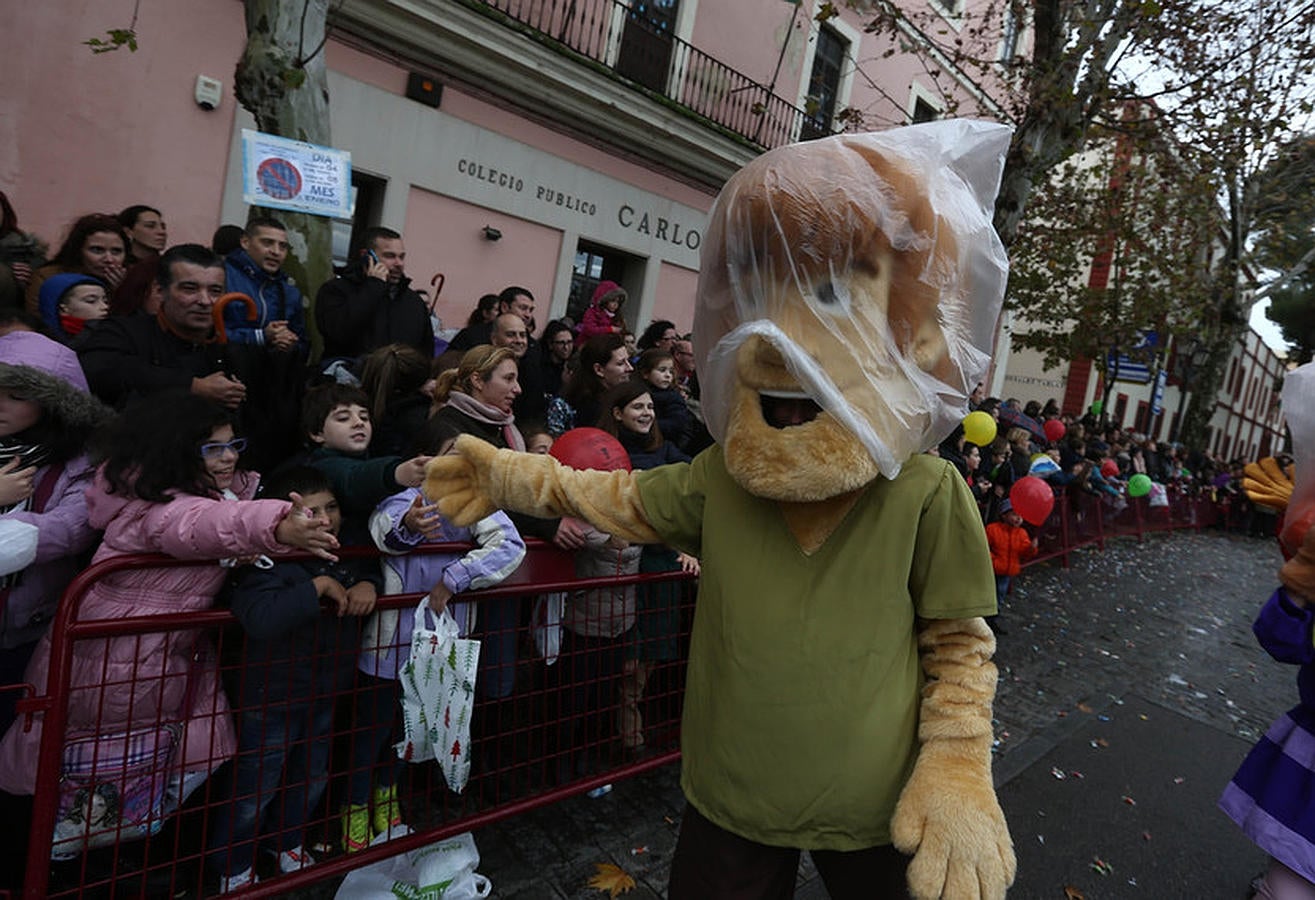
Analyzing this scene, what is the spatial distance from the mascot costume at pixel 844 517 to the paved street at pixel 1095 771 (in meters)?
1.22

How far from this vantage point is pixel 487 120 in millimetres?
9531

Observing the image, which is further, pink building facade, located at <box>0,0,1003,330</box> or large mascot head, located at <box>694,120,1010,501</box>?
pink building facade, located at <box>0,0,1003,330</box>

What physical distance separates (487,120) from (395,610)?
8.65 metres

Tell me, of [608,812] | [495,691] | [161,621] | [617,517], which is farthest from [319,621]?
[608,812]

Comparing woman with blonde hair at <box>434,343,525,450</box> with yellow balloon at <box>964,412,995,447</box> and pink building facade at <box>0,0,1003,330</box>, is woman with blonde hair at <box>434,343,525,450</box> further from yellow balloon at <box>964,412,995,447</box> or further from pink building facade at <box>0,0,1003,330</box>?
pink building facade at <box>0,0,1003,330</box>

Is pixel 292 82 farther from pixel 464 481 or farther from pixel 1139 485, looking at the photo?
pixel 1139 485

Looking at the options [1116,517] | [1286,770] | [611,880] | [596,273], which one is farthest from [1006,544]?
[1116,517]

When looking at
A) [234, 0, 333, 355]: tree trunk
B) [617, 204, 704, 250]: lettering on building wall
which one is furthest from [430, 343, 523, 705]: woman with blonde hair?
[617, 204, 704, 250]: lettering on building wall

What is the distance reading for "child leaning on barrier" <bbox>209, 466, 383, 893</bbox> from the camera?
6.72 feet

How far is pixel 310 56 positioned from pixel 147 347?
7.60 feet

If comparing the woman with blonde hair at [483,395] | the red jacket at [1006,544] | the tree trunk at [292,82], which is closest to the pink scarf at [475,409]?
the woman with blonde hair at [483,395]

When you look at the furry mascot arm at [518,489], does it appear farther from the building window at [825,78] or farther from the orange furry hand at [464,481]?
the building window at [825,78]

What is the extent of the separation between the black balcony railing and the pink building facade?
0.03 meters

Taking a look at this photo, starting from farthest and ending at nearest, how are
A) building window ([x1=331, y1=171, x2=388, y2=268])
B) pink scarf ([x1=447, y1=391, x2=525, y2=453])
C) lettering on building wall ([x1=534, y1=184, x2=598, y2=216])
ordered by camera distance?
lettering on building wall ([x1=534, y1=184, x2=598, y2=216])
building window ([x1=331, y1=171, x2=388, y2=268])
pink scarf ([x1=447, y1=391, x2=525, y2=453])
